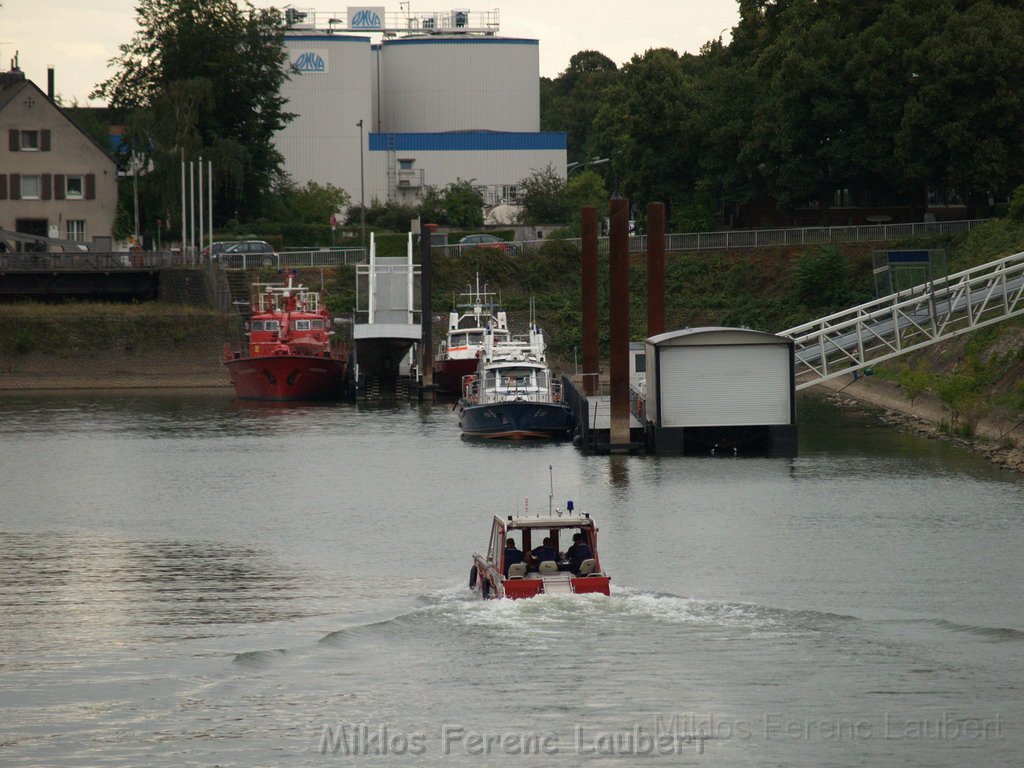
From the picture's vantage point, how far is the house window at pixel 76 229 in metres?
95.0

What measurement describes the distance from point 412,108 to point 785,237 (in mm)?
47107

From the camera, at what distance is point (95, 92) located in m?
103

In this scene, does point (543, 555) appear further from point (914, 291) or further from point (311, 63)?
point (311, 63)

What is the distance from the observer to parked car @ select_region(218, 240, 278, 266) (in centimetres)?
8475

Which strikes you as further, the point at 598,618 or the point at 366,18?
the point at 366,18

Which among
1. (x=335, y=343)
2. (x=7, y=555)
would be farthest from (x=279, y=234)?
(x=7, y=555)

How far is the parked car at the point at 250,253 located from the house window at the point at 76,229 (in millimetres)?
11952

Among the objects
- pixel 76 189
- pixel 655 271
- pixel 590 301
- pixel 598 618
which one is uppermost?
pixel 76 189

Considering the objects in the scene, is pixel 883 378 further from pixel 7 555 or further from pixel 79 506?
pixel 7 555

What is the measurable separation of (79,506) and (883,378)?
35899 mm

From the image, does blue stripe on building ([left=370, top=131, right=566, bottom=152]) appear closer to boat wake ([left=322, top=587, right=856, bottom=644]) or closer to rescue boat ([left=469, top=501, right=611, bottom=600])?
rescue boat ([left=469, top=501, right=611, bottom=600])

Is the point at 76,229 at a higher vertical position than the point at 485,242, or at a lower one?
→ higher

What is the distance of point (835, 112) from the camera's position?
8331 centimetres

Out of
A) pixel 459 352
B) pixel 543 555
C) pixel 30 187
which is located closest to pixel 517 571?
pixel 543 555
